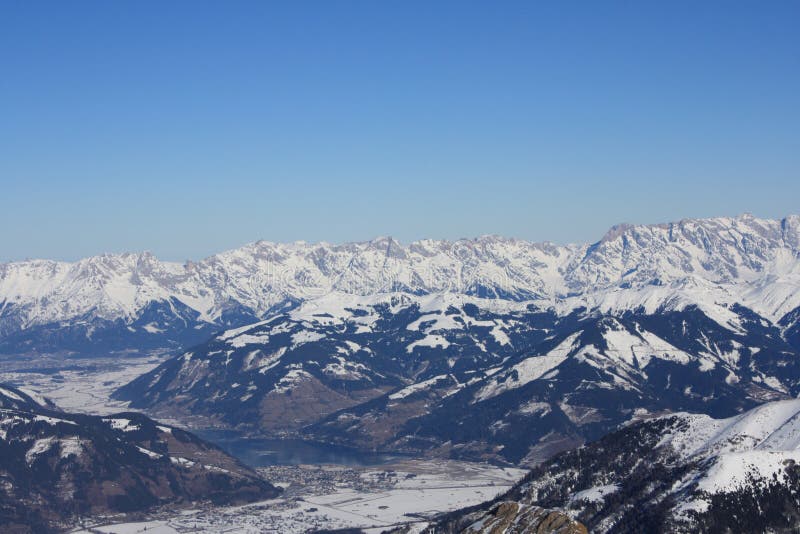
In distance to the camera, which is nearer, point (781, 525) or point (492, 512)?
point (492, 512)

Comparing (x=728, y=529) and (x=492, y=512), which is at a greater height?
(x=492, y=512)

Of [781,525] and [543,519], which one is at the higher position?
[543,519]

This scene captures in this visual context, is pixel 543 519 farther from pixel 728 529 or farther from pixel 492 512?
pixel 728 529

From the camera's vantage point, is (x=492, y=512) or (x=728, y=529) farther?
(x=728, y=529)

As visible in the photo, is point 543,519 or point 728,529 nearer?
point 543,519

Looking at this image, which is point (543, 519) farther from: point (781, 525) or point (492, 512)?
point (781, 525)

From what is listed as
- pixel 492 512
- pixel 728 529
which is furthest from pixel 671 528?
pixel 492 512

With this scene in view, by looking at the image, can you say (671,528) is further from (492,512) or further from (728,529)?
(492,512)

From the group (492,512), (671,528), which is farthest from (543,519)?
(671,528)
